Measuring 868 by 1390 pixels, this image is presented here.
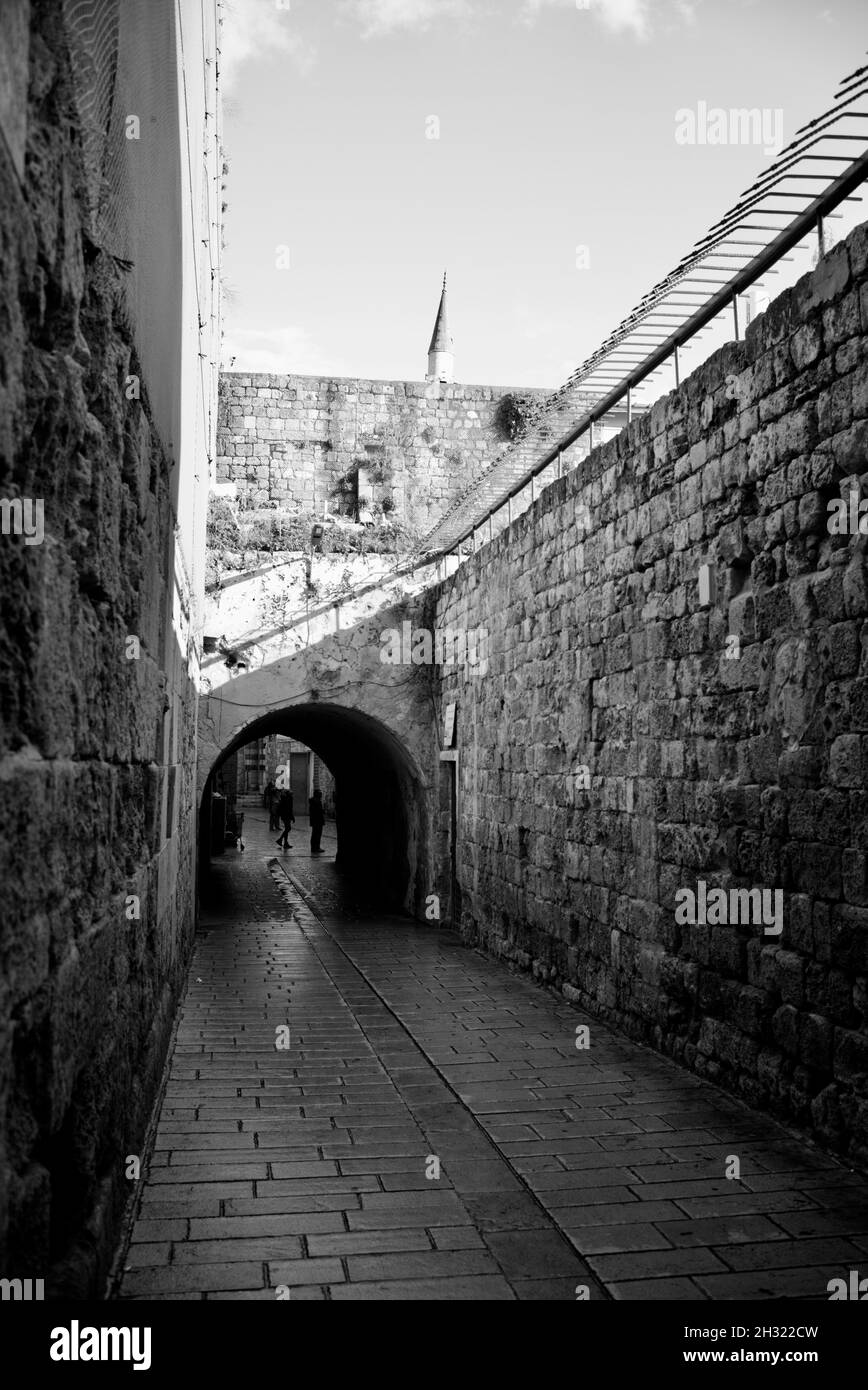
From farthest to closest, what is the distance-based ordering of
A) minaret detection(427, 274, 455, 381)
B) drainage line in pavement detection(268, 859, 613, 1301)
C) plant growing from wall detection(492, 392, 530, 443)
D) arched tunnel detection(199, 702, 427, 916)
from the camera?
minaret detection(427, 274, 455, 381), plant growing from wall detection(492, 392, 530, 443), arched tunnel detection(199, 702, 427, 916), drainage line in pavement detection(268, 859, 613, 1301)

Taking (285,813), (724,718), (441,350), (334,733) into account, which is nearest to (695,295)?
(724,718)

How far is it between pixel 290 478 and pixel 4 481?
53.8ft

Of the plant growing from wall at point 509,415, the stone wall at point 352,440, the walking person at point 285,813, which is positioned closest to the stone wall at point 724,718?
the stone wall at point 352,440

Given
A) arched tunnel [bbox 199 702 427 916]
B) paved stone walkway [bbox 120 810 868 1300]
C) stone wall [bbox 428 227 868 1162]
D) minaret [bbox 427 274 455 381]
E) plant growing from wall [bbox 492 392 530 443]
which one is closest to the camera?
paved stone walkway [bbox 120 810 868 1300]

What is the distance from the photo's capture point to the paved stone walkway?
3.22 meters

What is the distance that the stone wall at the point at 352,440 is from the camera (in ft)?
57.9

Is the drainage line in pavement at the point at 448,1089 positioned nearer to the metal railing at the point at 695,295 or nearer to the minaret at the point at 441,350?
the metal railing at the point at 695,295

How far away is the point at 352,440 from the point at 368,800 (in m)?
5.60

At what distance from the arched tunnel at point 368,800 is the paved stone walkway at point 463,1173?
16.8 feet

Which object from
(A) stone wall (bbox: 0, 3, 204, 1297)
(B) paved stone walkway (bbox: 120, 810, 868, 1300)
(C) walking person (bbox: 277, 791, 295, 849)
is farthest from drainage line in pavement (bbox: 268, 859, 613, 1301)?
(C) walking person (bbox: 277, 791, 295, 849)

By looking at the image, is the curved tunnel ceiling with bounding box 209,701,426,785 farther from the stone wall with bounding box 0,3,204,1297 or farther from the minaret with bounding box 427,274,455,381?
the minaret with bounding box 427,274,455,381

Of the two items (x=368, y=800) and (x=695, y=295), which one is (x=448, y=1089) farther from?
(x=368, y=800)

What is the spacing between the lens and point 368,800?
16297 mm

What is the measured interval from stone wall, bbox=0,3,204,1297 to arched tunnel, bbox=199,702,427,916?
Answer: 8.35 metres
